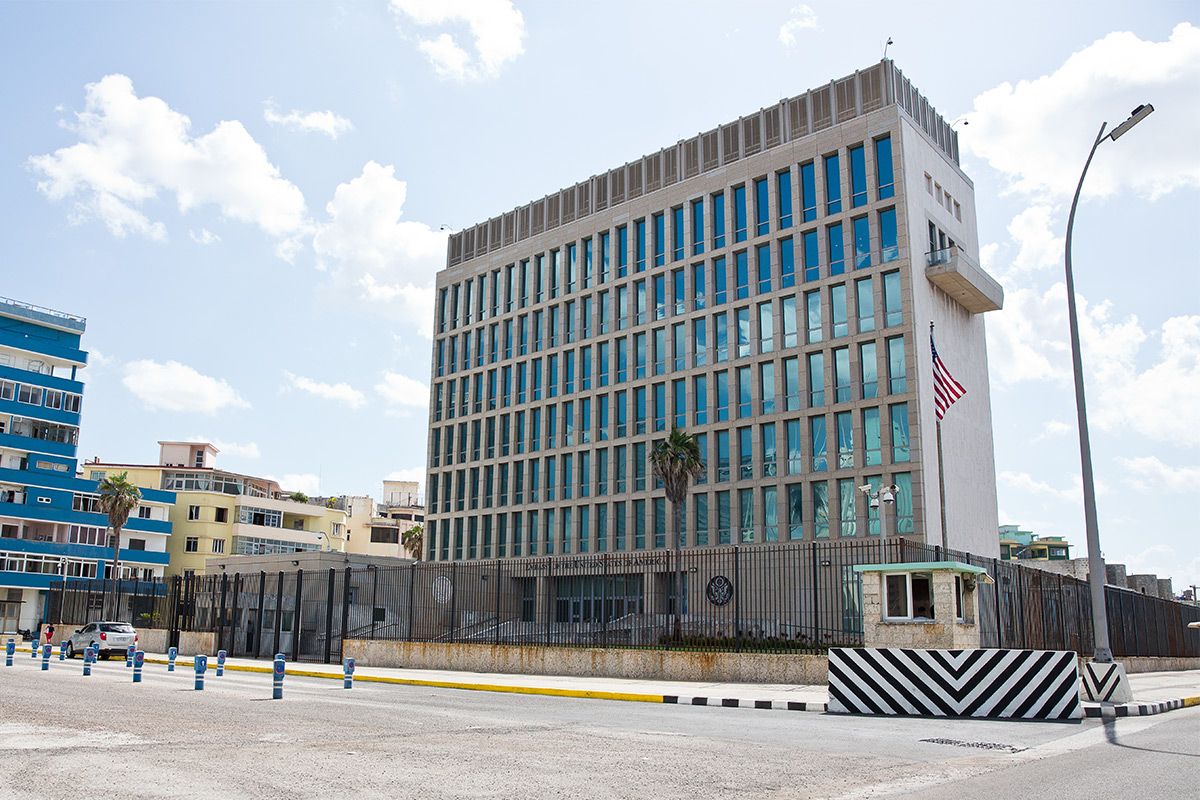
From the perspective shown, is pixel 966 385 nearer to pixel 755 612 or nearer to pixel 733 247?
pixel 733 247

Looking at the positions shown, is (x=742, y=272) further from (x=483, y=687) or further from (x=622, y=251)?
(x=483, y=687)

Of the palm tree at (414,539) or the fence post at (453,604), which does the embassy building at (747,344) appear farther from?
the palm tree at (414,539)

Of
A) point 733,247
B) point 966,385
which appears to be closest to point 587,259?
point 733,247

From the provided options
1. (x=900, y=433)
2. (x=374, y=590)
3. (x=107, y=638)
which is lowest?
(x=107, y=638)

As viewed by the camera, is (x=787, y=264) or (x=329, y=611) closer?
(x=329, y=611)

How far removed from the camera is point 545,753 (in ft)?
32.2

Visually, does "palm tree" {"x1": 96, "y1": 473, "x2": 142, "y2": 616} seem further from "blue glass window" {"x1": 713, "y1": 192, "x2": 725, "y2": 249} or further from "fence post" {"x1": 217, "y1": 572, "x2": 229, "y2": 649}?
"blue glass window" {"x1": 713, "y1": 192, "x2": 725, "y2": 249}

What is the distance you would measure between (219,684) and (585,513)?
126ft

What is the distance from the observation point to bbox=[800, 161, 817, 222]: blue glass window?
2003 inches

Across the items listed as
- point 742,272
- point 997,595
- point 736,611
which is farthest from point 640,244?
point 997,595

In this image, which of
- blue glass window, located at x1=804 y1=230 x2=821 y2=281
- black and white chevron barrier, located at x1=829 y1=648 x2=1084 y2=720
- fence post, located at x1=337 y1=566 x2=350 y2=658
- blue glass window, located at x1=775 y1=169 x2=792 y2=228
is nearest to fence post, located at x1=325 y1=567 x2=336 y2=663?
fence post, located at x1=337 y1=566 x2=350 y2=658

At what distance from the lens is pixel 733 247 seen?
54.0 meters

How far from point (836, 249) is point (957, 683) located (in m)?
37.2

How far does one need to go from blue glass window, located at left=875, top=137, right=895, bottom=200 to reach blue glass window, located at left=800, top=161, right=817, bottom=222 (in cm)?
347
